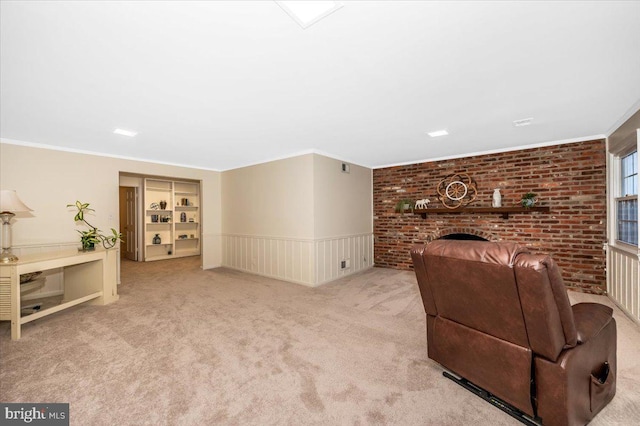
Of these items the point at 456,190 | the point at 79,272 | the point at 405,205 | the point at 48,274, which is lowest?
the point at 48,274

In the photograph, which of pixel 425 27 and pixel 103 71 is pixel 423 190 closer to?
pixel 425 27

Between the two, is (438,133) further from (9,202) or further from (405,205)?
(9,202)

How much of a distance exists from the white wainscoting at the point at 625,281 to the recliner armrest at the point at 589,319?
1.85m

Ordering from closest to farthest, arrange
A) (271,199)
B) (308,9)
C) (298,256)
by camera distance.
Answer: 1. (308,9)
2. (298,256)
3. (271,199)

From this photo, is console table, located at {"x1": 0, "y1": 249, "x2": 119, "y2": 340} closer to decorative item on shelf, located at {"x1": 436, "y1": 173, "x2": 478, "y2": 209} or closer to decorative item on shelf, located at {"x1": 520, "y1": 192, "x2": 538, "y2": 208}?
decorative item on shelf, located at {"x1": 436, "y1": 173, "x2": 478, "y2": 209}

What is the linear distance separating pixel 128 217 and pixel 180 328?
20.8 feet

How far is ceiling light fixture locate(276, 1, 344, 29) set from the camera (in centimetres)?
135

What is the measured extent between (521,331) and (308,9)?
6.75 feet

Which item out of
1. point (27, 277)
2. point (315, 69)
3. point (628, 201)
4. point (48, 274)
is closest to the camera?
point (315, 69)

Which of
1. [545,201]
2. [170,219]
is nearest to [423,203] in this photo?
[545,201]

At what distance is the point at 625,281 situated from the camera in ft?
10.2

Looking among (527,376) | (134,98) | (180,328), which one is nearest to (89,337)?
(180,328)

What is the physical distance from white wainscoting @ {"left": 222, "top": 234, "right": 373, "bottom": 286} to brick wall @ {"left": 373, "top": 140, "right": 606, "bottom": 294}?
1119mm

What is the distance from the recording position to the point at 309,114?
2.88 m
